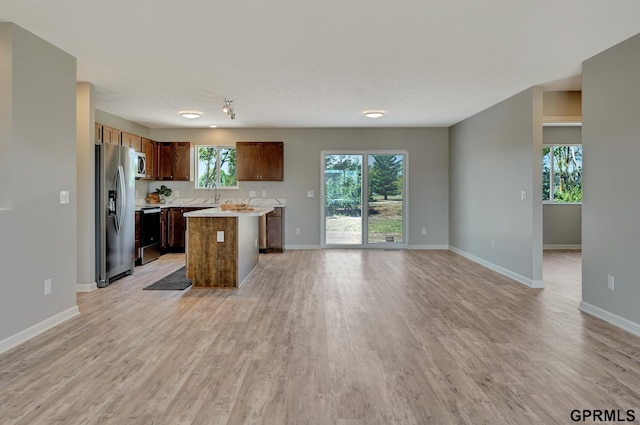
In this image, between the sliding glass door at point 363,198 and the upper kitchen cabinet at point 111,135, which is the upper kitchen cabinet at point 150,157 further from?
the sliding glass door at point 363,198

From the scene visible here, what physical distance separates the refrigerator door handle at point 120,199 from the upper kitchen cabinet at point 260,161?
111 inches

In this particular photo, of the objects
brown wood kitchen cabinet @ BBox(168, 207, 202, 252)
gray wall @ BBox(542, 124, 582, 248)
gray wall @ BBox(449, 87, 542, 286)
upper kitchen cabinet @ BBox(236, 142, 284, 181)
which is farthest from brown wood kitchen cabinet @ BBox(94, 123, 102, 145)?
gray wall @ BBox(542, 124, 582, 248)

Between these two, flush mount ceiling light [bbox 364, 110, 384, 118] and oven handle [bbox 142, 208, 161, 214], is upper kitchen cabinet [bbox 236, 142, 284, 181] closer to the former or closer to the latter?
oven handle [bbox 142, 208, 161, 214]

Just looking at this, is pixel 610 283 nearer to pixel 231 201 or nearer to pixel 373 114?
pixel 373 114

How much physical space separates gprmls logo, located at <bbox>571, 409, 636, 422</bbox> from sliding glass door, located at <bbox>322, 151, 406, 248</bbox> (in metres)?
5.95

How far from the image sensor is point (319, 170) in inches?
309

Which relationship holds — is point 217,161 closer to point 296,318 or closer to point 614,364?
point 296,318

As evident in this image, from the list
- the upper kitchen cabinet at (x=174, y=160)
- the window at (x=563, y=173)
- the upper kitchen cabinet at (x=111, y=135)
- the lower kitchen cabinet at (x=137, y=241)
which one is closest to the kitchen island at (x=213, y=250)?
the lower kitchen cabinet at (x=137, y=241)

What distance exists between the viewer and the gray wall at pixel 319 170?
7.84 m

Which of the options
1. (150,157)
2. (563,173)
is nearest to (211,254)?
(150,157)

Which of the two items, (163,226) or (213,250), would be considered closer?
(213,250)

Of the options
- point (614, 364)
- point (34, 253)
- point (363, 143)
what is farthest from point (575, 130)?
point (34, 253)

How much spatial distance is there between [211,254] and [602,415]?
13.0 feet

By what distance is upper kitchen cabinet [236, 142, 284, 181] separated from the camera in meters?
7.63
